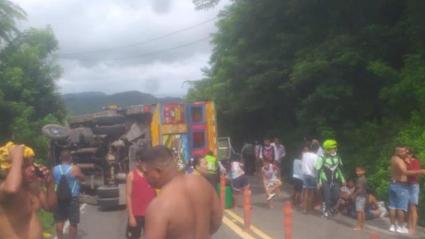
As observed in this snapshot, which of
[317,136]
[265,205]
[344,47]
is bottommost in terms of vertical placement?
[265,205]

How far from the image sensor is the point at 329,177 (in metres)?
15.4

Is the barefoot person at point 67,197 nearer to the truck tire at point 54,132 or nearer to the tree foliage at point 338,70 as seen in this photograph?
the truck tire at point 54,132

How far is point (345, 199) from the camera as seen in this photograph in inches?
615

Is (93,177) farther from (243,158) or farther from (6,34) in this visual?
(6,34)

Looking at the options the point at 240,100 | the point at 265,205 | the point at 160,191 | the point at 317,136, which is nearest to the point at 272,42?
the point at 240,100

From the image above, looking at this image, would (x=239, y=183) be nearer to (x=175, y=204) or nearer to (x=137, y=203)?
(x=137, y=203)

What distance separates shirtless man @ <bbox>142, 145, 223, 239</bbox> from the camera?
443cm

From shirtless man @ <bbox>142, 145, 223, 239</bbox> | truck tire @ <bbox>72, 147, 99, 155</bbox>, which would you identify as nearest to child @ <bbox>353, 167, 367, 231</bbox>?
truck tire @ <bbox>72, 147, 99, 155</bbox>

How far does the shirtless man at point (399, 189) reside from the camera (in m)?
12.6

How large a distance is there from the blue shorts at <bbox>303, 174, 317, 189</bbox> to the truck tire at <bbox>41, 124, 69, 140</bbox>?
6263 millimetres

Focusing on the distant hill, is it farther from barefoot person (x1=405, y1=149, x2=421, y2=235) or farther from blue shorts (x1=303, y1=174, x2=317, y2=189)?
barefoot person (x1=405, y1=149, x2=421, y2=235)

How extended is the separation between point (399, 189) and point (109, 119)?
8444mm

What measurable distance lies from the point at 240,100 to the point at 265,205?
29.3 ft

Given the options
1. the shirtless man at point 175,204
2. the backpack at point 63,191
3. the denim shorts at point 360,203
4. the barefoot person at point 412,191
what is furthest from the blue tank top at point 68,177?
the shirtless man at point 175,204
